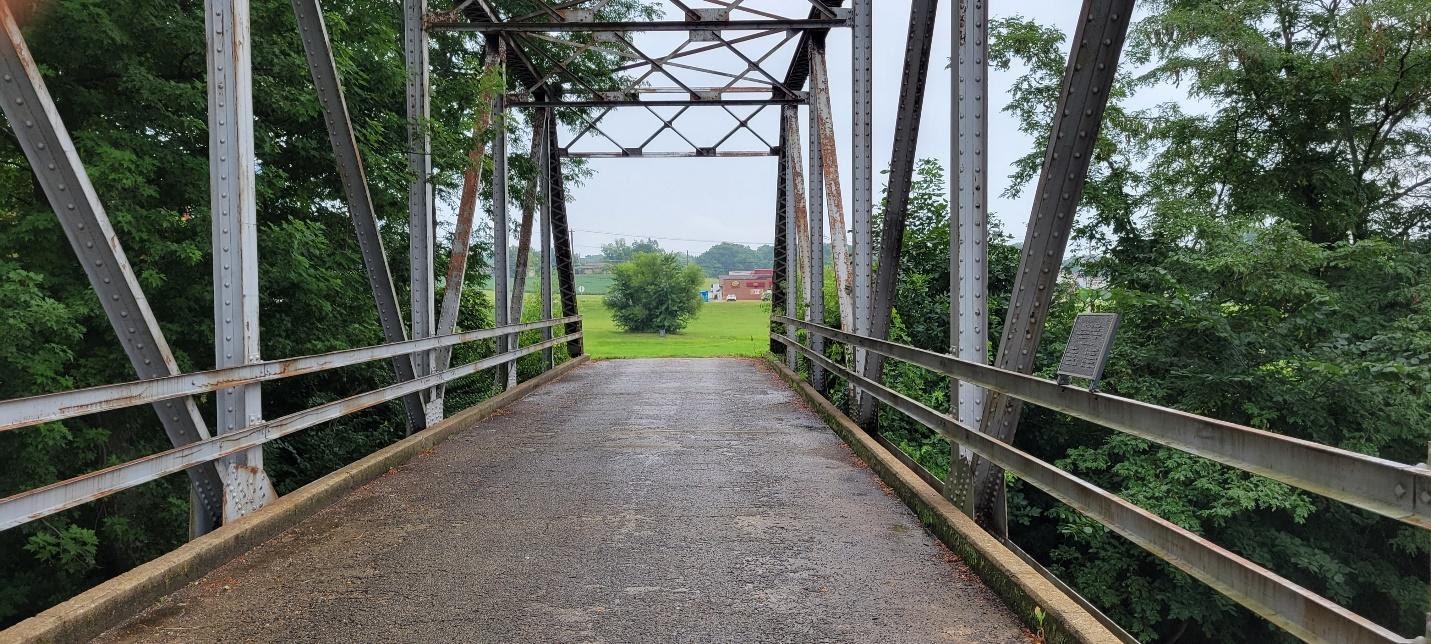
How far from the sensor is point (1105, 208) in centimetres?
1950

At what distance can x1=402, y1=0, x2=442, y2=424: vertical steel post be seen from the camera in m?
9.21

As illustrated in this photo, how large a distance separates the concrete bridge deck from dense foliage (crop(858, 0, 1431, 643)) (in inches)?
318

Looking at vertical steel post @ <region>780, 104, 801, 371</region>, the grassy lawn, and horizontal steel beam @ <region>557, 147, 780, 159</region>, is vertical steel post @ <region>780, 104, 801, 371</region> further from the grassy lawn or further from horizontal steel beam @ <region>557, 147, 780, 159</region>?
the grassy lawn

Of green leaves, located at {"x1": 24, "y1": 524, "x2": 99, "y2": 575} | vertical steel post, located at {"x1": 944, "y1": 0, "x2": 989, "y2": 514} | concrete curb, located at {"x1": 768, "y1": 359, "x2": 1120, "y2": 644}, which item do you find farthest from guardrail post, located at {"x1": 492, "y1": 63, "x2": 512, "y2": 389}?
vertical steel post, located at {"x1": 944, "y1": 0, "x2": 989, "y2": 514}

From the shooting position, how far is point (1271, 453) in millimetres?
2449

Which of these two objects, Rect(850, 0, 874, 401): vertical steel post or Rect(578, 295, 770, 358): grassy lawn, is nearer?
Rect(850, 0, 874, 401): vertical steel post

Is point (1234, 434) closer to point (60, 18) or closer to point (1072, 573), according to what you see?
point (60, 18)

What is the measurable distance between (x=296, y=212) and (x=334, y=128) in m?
4.20

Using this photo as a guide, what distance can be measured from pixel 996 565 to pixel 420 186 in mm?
7289

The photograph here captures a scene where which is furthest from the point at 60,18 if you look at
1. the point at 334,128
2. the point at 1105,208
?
the point at 1105,208

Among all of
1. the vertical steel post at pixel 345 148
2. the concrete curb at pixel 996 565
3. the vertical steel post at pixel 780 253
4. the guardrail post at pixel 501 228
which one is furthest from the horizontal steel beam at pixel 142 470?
the vertical steel post at pixel 780 253

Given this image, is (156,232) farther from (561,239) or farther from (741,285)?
(741,285)

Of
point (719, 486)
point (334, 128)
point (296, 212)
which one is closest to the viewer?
point (719, 486)

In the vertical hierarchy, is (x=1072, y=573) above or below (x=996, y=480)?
below
